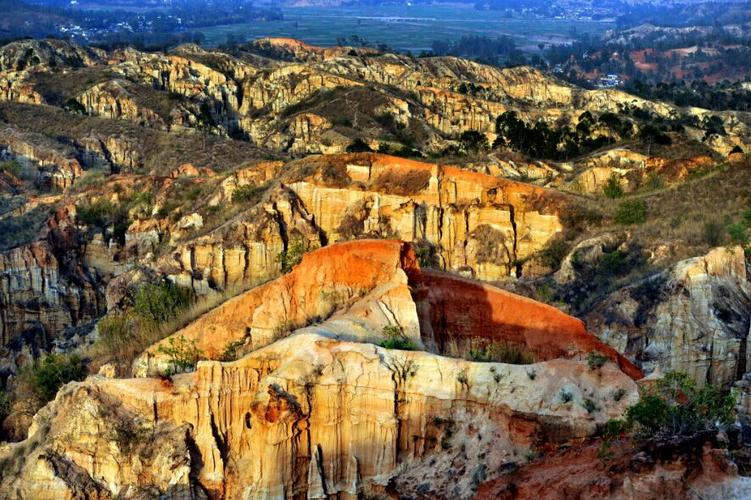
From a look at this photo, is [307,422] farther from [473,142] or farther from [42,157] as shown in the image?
[473,142]

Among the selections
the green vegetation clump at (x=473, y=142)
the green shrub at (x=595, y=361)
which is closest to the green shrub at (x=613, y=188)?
the green vegetation clump at (x=473, y=142)

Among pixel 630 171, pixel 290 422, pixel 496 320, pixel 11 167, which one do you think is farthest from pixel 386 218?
pixel 11 167

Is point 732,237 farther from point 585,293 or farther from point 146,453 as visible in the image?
point 146,453

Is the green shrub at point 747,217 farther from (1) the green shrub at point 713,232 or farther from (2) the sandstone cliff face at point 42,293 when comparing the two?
(2) the sandstone cliff face at point 42,293

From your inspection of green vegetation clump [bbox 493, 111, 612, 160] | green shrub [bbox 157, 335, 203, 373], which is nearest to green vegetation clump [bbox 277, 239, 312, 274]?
green shrub [bbox 157, 335, 203, 373]

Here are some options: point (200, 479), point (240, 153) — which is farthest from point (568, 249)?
A: point (240, 153)
